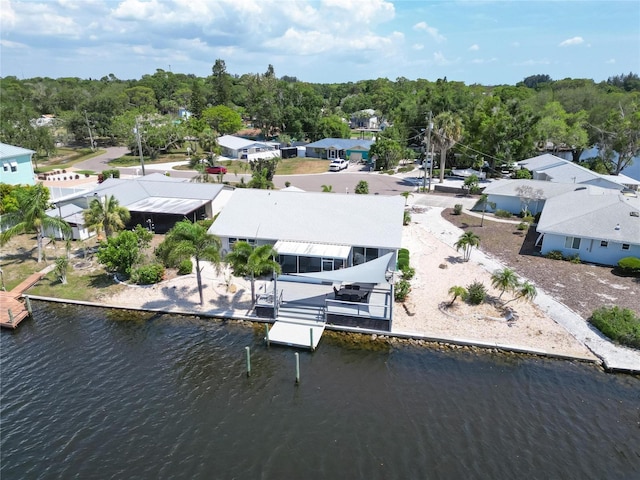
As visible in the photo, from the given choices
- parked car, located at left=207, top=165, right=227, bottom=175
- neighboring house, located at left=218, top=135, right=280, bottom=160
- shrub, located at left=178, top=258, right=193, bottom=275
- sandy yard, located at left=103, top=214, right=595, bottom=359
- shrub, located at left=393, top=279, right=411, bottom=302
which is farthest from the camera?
neighboring house, located at left=218, top=135, right=280, bottom=160

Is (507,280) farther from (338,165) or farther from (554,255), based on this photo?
(338,165)

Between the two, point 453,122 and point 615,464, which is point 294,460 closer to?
point 615,464

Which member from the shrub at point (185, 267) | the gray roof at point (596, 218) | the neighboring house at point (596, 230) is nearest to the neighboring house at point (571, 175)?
the gray roof at point (596, 218)

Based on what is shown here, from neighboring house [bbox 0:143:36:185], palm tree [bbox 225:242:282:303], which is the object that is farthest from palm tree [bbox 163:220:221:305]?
neighboring house [bbox 0:143:36:185]

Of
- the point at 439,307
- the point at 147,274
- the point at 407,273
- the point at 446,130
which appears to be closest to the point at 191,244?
the point at 147,274

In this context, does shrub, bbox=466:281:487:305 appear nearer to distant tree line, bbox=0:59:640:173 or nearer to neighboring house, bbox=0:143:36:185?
distant tree line, bbox=0:59:640:173

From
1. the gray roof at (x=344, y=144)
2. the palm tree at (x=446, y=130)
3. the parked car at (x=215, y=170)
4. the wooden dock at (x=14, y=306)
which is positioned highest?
the palm tree at (x=446, y=130)

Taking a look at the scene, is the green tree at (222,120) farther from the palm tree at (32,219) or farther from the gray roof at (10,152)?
the palm tree at (32,219)
